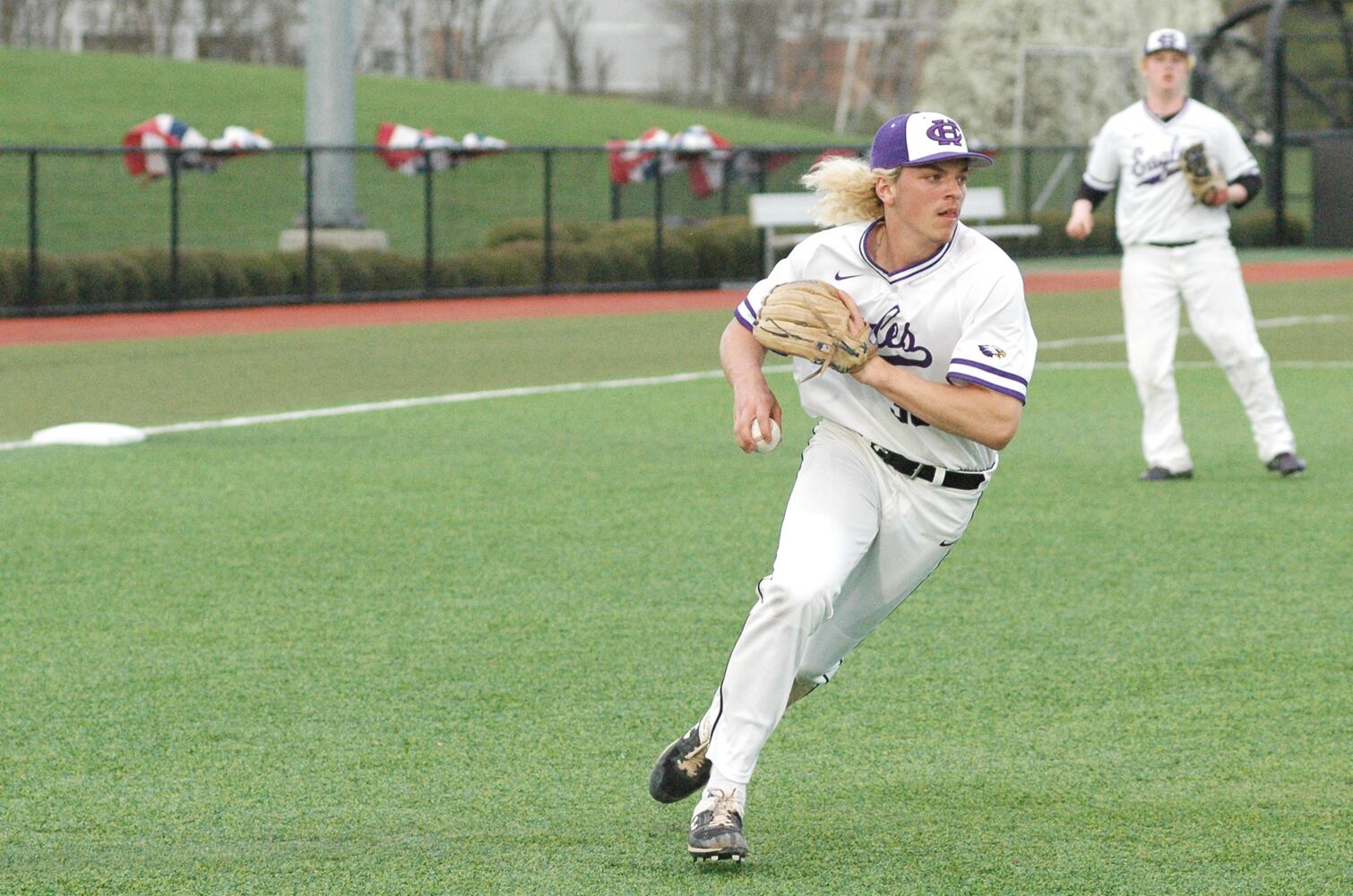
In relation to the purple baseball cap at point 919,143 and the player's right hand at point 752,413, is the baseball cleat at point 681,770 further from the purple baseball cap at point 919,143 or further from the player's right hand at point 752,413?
the purple baseball cap at point 919,143

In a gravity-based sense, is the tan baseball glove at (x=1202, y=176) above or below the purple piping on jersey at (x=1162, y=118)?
below

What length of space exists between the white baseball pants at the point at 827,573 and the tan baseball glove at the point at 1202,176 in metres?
6.02

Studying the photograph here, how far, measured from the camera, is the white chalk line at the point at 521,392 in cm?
1343

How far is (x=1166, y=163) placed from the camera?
35.4 feet

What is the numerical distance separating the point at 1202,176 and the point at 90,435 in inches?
274

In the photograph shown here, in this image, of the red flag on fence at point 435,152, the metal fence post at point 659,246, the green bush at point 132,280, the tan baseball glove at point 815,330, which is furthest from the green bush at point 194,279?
the tan baseball glove at point 815,330

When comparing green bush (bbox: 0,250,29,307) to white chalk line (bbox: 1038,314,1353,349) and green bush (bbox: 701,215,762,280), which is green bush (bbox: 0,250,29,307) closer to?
green bush (bbox: 701,215,762,280)

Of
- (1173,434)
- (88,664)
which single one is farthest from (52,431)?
(1173,434)

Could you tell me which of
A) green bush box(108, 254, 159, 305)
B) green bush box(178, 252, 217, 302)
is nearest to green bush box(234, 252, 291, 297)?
green bush box(178, 252, 217, 302)

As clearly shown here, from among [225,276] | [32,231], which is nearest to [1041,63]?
[225,276]

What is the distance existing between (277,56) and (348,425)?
54861 millimetres

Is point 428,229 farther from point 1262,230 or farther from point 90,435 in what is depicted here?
point 1262,230

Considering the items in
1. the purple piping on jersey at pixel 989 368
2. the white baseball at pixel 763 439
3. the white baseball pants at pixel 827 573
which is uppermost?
the purple piping on jersey at pixel 989 368

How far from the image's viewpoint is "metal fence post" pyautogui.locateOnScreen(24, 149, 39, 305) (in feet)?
71.0
